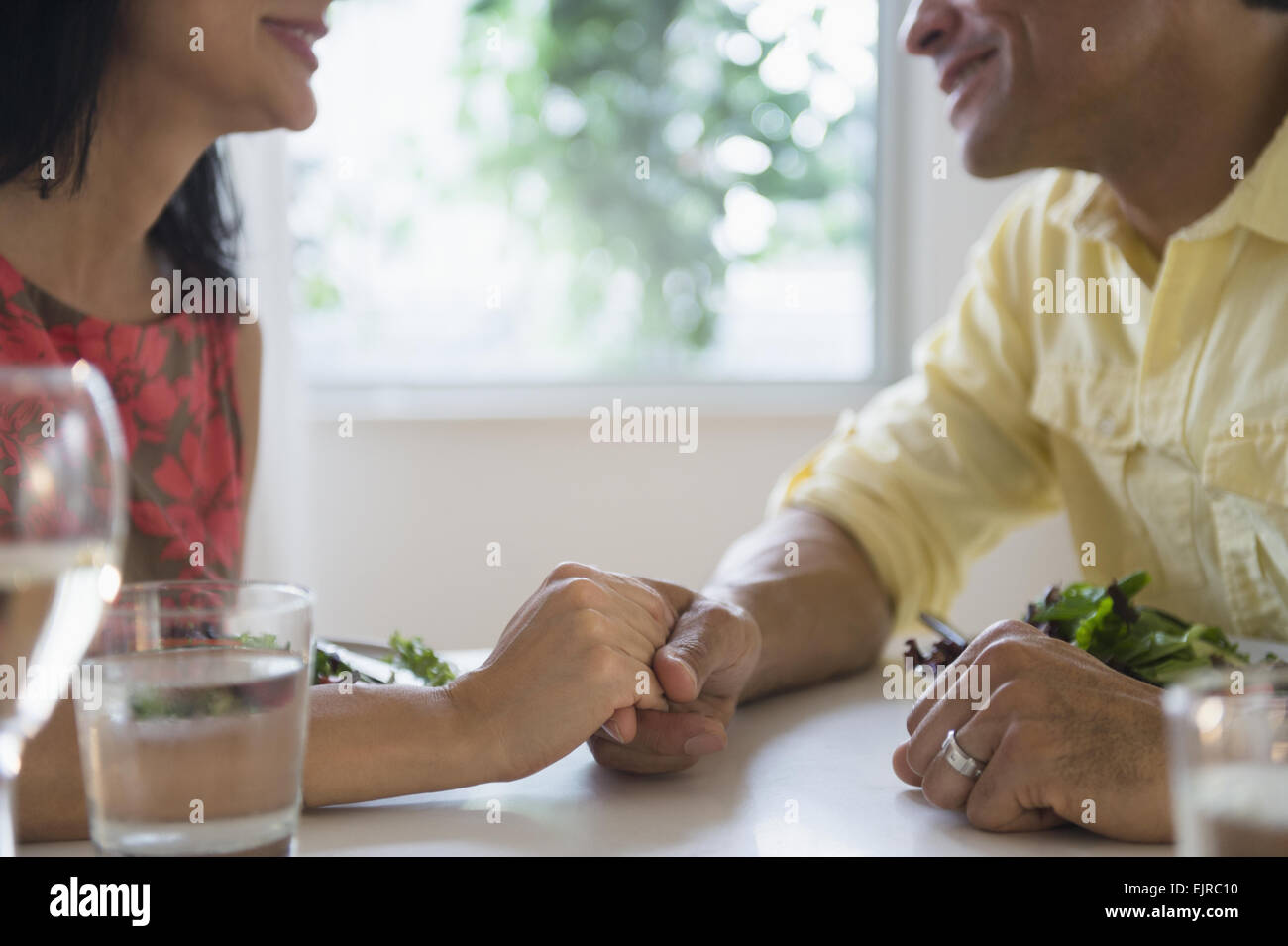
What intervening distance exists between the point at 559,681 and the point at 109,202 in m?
0.74

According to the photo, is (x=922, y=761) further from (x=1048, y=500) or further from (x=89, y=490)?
(x=1048, y=500)

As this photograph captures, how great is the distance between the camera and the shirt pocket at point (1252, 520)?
111 centimetres

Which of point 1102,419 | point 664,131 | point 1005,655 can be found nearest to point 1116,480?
point 1102,419

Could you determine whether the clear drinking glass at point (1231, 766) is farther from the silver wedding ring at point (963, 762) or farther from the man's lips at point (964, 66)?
the man's lips at point (964, 66)

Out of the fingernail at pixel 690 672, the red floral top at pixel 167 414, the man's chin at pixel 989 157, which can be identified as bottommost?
the fingernail at pixel 690 672

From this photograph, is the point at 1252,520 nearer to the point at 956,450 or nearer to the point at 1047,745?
the point at 956,450

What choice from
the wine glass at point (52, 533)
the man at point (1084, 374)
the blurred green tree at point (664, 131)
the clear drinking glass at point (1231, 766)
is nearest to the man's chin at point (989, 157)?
the man at point (1084, 374)

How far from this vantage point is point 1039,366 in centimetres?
144

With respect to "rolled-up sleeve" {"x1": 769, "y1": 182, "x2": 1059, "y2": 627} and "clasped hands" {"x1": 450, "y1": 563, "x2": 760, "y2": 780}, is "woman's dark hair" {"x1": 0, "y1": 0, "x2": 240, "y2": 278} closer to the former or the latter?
"clasped hands" {"x1": 450, "y1": 563, "x2": 760, "y2": 780}

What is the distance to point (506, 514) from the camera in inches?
108

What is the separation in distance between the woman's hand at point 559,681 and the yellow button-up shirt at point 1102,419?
0.56 meters

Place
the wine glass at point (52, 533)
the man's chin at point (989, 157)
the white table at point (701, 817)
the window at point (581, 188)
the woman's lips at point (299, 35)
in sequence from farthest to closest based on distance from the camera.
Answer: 1. the window at point (581, 188)
2. the man's chin at point (989, 157)
3. the woman's lips at point (299, 35)
4. the white table at point (701, 817)
5. the wine glass at point (52, 533)

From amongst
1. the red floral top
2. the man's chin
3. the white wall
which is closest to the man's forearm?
the man's chin

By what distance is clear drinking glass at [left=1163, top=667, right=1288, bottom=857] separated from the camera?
430mm
